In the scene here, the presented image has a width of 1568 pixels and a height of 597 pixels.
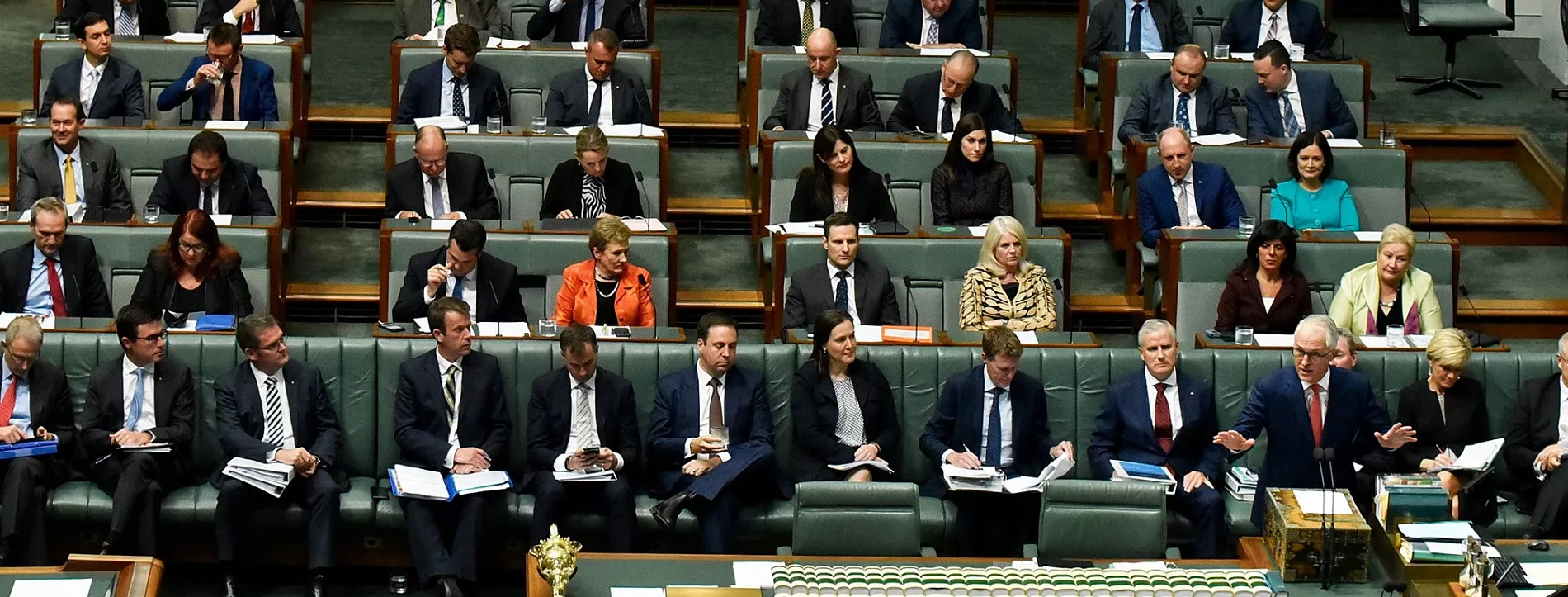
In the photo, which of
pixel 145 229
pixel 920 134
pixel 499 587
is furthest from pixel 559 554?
pixel 920 134

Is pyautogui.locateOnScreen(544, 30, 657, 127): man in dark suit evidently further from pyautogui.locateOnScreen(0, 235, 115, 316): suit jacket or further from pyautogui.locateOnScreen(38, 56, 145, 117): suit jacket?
pyautogui.locateOnScreen(0, 235, 115, 316): suit jacket

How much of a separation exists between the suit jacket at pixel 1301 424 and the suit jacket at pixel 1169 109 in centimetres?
214

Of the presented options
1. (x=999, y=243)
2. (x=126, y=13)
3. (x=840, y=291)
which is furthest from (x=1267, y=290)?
(x=126, y=13)

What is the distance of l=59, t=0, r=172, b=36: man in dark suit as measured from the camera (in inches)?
347

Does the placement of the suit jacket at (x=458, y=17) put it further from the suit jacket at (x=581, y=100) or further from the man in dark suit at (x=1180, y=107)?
the man in dark suit at (x=1180, y=107)

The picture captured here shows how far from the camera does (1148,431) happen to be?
21.2 ft

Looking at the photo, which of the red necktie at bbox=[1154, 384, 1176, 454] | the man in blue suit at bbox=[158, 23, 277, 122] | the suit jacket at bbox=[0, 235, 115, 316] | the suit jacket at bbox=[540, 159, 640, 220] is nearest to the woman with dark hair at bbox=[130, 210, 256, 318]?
the suit jacket at bbox=[0, 235, 115, 316]

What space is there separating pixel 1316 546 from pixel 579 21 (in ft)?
14.8

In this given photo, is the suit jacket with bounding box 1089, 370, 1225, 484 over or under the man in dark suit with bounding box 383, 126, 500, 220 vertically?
under

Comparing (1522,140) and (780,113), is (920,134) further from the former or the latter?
(1522,140)

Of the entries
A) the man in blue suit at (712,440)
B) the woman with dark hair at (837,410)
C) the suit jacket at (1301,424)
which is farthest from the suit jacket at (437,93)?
the suit jacket at (1301,424)

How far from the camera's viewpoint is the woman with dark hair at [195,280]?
22.8ft

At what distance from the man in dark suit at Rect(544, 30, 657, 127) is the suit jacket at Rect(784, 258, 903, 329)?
1.41 meters

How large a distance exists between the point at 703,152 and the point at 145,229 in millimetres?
2392
